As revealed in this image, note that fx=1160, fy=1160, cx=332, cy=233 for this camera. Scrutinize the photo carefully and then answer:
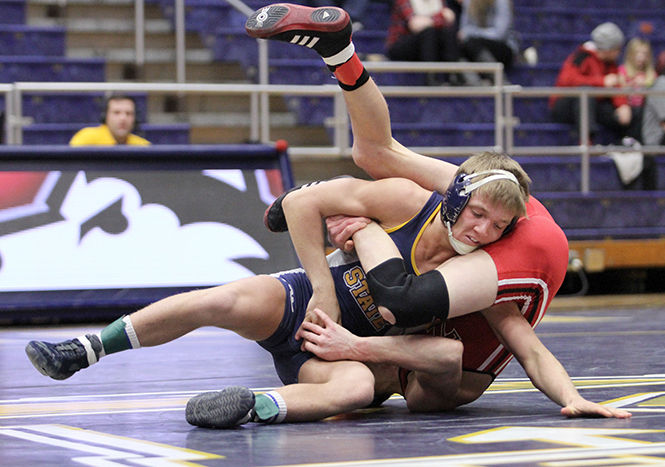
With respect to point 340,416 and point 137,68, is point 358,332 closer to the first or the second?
point 340,416

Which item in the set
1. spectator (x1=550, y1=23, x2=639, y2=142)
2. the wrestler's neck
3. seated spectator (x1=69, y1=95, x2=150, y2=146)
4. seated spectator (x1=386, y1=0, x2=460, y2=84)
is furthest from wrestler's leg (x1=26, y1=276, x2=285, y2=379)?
spectator (x1=550, y1=23, x2=639, y2=142)

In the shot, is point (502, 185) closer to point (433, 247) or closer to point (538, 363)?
point (433, 247)

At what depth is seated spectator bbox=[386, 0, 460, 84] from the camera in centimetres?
882

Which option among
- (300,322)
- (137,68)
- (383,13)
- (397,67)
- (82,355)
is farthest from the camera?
(383,13)

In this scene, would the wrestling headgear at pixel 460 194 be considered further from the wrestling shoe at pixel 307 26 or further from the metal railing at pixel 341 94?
the metal railing at pixel 341 94

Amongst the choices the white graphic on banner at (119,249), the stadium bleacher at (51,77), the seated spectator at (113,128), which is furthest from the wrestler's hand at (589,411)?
the stadium bleacher at (51,77)

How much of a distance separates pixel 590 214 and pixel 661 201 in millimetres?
614

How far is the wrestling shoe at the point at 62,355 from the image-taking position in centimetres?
308

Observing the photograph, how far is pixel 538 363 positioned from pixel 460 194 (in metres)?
0.51

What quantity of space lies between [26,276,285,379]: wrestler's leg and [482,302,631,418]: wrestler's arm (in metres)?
0.68

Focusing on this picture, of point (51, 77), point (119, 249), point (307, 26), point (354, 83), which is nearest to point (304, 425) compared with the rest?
point (354, 83)

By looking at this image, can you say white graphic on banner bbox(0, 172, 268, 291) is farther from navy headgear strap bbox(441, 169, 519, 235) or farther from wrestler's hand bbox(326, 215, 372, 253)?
navy headgear strap bbox(441, 169, 519, 235)

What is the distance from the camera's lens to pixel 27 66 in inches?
345

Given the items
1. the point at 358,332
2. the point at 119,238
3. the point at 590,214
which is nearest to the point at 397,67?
the point at 590,214
